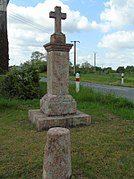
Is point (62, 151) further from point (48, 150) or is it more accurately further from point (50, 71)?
point (50, 71)

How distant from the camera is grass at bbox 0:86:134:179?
3154 mm

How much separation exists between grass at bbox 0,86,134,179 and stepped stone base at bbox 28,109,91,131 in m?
0.16

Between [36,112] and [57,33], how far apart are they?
73.6 inches

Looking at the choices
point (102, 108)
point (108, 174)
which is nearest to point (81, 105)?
point (102, 108)

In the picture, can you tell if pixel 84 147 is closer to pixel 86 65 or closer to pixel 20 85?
pixel 20 85

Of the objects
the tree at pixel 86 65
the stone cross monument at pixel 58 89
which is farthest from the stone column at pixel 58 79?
the tree at pixel 86 65

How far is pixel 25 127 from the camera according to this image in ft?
17.5

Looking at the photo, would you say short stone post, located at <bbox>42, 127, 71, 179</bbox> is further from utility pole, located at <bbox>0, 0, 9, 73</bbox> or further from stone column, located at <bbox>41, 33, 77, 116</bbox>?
utility pole, located at <bbox>0, 0, 9, 73</bbox>

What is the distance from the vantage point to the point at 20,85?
8852 mm

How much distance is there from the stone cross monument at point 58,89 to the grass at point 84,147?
28 centimetres

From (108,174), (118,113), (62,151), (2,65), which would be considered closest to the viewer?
(62,151)

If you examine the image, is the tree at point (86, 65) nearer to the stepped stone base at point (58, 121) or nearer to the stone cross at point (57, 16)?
the stone cross at point (57, 16)

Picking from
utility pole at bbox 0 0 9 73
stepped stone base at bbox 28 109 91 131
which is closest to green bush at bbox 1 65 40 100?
utility pole at bbox 0 0 9 73

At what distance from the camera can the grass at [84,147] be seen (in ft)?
10.3
